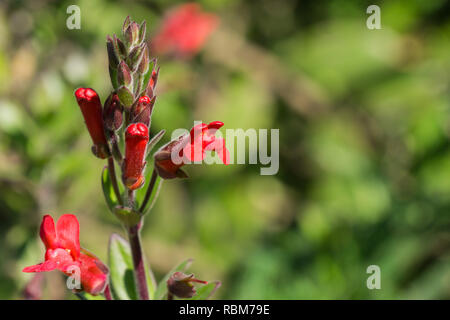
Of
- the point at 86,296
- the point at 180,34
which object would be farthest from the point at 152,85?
the point at 180,34

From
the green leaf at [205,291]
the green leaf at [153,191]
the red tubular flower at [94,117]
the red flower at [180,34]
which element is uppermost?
the red flower at [180,34]

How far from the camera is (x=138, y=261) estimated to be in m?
1.12

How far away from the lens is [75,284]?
1.12 m

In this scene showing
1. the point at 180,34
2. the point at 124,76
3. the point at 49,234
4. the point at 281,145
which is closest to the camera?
the point at 124,76

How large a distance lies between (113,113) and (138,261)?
33cm

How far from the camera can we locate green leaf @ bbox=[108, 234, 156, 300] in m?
1.28

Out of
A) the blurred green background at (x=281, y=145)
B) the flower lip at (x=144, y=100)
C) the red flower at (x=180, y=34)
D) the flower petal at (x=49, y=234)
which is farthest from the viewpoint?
the red flower at (x=180, y=34)

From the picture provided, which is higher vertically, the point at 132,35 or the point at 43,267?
the point at 132,35

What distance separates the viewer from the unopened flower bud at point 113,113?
1024mm

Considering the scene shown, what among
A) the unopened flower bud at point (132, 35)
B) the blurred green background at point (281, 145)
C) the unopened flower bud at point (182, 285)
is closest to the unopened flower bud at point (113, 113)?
the unopened flower bud at point (132, 35)

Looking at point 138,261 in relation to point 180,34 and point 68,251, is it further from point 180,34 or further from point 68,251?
point 180,34

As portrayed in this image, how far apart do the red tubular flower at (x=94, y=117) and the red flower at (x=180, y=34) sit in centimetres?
154

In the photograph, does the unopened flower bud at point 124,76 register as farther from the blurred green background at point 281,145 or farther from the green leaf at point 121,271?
the blurred green background at point 281,145

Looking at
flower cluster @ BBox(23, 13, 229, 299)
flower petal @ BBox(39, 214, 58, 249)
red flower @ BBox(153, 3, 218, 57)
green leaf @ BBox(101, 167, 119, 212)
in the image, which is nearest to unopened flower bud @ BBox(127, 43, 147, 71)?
flower cluster @ BBox(23, 13, 229, 299)
